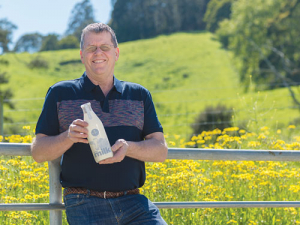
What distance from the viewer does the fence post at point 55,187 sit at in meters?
2.31

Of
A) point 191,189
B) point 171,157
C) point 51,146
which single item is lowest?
point 191,189

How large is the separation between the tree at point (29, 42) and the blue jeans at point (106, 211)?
75737 mm

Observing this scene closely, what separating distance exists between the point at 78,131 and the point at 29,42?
7843 cm

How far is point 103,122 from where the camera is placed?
7.64 feet

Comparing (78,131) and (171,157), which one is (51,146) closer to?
(78,131)

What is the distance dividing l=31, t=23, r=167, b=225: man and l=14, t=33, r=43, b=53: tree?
75.4 meters

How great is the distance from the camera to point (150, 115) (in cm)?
248

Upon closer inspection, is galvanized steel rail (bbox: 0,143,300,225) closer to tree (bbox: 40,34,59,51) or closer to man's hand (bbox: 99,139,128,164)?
man's hand (bbox: 99,139,128,164)

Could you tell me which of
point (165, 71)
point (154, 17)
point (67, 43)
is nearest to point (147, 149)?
point (165, 71)

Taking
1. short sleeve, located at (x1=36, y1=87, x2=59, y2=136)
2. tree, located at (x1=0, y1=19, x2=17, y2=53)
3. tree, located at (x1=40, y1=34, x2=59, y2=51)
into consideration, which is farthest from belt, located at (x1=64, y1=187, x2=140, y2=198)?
tree, located at (x1=40, y1=34, x2=59, y2=51)

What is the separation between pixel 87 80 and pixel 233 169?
222 cm

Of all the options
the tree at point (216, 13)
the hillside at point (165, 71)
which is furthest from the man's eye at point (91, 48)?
the tree at point (216, 13)

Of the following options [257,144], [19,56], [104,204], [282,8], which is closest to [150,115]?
[104,204]

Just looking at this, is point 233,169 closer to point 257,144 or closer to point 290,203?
point 257,144
